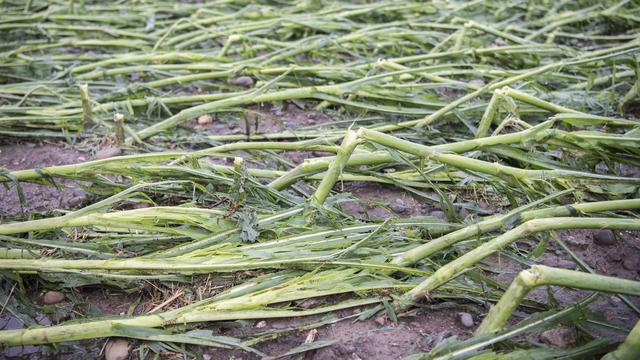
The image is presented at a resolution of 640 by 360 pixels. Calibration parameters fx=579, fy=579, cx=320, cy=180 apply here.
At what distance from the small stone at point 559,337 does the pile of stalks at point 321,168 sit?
0.11 feet

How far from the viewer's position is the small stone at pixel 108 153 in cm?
240

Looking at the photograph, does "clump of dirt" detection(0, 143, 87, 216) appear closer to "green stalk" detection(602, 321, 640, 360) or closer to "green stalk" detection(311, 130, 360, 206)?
"green stalk" detection(311, 130, 360, 206)

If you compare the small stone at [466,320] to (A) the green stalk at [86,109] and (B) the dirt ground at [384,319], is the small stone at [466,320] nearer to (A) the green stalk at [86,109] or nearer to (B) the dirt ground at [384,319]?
(B) the dirt ground at [384,319]

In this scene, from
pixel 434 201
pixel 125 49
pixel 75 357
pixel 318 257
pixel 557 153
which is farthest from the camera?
pixel 125 49

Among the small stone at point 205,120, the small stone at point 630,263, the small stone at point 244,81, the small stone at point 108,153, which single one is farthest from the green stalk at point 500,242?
the small stone at point 244,81

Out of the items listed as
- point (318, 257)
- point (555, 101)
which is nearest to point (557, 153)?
point (555, 101)

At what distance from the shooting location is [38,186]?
2348 mm

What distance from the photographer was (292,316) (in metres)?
1.60

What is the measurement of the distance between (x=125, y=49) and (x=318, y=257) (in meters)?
2.40

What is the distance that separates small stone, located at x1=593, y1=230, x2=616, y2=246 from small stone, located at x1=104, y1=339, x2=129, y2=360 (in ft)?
5.04

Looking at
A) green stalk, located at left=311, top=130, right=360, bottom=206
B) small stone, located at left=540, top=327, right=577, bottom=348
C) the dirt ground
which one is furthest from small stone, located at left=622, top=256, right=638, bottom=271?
green stalk, located at left=311, top=130, right=360, bottom=206

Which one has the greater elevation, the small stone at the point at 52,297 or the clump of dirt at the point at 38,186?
the clump of dirt at the point at 38,186

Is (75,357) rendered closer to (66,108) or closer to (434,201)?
(434,201)

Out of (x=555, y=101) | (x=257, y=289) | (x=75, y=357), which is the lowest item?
(x=75, y=357)
